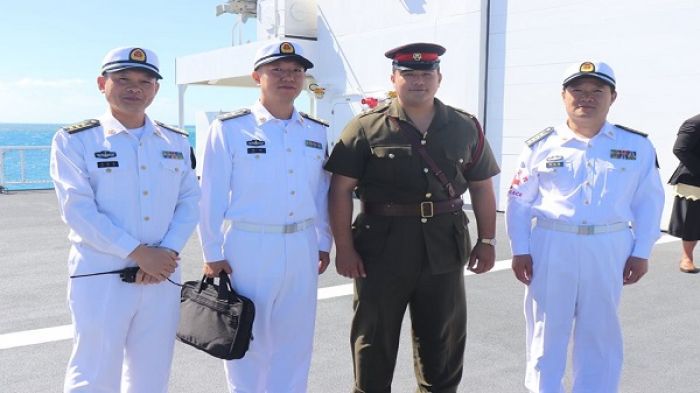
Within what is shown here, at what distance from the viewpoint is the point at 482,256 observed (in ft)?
11.1

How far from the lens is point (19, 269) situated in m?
6.93

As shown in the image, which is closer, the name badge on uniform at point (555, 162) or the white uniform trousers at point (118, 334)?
the white uniform trousers at point (118, 334)

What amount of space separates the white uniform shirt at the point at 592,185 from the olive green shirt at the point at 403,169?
373mm

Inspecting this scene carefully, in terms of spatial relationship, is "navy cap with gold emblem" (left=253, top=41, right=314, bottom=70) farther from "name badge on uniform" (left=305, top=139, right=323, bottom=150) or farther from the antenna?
the antenna

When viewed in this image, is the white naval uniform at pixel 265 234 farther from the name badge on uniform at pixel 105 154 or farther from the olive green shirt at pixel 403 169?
the name badge on uniform at pixel 105 154

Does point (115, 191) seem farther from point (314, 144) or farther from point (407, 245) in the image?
point (407, 245)

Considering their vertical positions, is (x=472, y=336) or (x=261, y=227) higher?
(x=261, y=227)

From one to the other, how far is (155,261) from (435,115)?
1.60 meters

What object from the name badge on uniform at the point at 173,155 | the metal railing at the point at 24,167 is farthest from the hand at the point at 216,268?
the metal railing at the point at 24,167

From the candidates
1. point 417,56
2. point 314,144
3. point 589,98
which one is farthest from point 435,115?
point 589,98

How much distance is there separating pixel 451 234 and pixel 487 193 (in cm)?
37

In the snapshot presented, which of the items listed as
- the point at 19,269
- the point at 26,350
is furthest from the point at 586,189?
the point at 19,269

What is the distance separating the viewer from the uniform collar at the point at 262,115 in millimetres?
3076

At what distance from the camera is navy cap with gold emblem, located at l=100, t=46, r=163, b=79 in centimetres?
265
